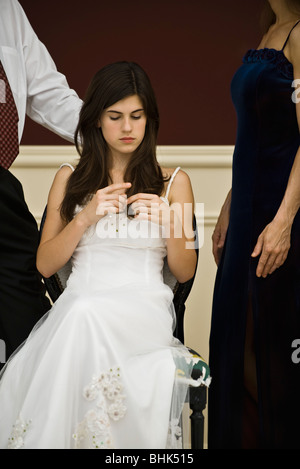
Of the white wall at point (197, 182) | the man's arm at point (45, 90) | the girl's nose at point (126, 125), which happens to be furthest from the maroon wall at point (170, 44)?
the girl's nose at point (126, 125)

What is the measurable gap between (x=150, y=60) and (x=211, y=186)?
0.62m

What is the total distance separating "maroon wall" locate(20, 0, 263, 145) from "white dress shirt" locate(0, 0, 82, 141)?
0.77 meters

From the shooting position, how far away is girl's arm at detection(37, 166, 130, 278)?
2.14 m

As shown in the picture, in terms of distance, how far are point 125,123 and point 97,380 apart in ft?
2.54

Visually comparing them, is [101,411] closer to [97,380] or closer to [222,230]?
[97,380]

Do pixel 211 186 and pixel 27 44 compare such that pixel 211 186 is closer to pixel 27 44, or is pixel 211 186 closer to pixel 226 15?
pixel 226 15

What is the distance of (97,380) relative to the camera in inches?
73.9

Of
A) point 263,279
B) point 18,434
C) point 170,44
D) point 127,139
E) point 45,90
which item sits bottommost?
point 18,434

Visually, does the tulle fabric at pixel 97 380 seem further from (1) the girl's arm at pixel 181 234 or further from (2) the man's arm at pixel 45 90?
(2) the man's arm at pixel 45 90

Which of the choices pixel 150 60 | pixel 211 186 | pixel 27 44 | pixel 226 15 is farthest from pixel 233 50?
pixel 27 44

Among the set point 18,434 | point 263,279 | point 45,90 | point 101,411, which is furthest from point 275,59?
point 18,434

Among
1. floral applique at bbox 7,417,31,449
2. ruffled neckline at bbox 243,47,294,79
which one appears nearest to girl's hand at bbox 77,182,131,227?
ruffled neckline at bbox 243,47,294,79

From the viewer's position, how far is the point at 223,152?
3.34 meters
